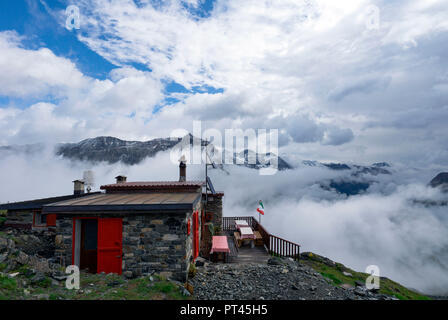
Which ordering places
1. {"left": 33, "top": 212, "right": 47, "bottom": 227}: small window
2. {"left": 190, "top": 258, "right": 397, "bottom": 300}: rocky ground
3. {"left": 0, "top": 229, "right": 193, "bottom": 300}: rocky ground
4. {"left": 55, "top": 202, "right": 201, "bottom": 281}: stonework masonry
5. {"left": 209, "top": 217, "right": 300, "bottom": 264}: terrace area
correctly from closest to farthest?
{"left": 0, "top": 229, "right": 193, "bottom": 300}: rocky ground, {"left": 190, "top": 258, "right": 397, "bottom": 300}: rocky ground, {"left": 55, "top": 202, "right": 201, "bottom": 281}: stonework masonry, {"left": 33, "top": 212, "right": 47, "bottom": 227}: small window, {"left": 209, "top": 217, "right": 300, "bottom": 264}: terrace area

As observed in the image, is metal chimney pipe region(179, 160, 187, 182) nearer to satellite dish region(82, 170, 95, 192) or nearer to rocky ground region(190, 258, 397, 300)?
satellite dish region(82, 170, 95, 192)

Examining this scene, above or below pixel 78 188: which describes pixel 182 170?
above

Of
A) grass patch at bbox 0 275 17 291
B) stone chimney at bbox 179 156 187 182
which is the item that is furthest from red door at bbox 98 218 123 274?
stone chimney at bbox 179 156 187 182

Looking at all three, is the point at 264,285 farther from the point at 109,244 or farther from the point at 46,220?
the point at 46,220

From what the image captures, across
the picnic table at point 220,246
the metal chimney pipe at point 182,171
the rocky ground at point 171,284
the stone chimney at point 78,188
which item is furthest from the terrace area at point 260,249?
the stone chimney at point 78,188

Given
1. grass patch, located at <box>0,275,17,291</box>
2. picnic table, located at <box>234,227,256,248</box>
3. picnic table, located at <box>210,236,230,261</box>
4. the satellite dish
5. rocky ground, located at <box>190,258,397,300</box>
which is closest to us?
grass patch, located at <box>0,275,17,291</box>

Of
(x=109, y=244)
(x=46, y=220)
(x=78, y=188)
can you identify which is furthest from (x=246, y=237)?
(x=78, y=188)

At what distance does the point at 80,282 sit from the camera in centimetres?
711

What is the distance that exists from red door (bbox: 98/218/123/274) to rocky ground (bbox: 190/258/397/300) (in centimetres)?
296

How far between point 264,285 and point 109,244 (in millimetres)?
5900

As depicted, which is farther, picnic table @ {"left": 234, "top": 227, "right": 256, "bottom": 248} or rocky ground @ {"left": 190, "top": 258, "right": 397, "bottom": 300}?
picnic table @ {"left": 234, "top": 227, "right": 256, "bottom": 248}

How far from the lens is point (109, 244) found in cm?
821

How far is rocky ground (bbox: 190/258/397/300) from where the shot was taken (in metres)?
7.33
